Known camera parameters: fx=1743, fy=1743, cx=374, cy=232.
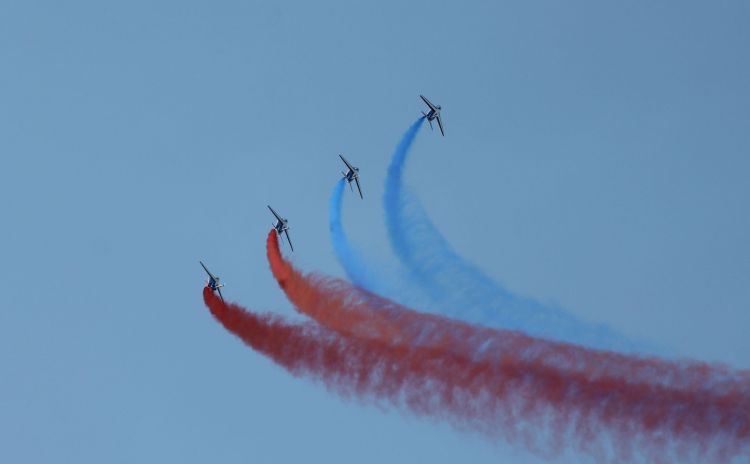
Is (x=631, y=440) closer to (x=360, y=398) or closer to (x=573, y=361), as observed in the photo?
(x=573, y=361)

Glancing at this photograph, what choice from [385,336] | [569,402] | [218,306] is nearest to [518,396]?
[569,402]

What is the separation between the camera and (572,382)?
65.9 metres

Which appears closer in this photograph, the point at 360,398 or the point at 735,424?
the point at 735,424

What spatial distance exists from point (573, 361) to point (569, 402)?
182 cm

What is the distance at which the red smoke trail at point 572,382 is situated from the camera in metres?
63.4

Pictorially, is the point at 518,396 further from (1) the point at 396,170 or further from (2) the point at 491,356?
(1) the point at 396,170

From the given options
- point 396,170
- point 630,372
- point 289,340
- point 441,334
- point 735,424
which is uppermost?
point 396,170

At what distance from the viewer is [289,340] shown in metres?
71.5

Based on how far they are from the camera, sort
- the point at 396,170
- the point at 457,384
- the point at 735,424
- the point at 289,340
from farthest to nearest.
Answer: the point at 396,170 < the point at 289,340 < the point at 457,384 < the point at 735,424

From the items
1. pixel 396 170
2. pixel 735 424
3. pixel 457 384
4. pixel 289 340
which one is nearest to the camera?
pixel 735 424

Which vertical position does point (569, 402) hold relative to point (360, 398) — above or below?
below

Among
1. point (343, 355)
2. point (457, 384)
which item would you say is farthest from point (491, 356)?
point (343, 355)

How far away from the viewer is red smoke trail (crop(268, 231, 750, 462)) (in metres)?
63.4

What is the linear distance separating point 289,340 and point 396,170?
10.6 meters
